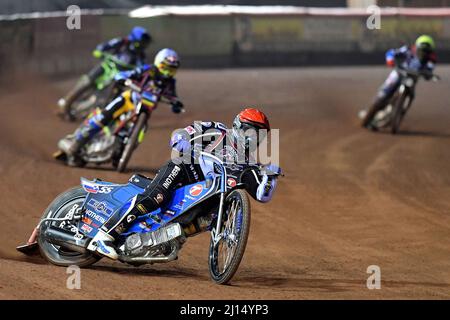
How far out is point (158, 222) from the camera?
8953mm

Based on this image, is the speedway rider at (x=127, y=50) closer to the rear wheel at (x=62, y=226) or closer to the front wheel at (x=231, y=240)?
the rear wheel at (x=62, y=226)

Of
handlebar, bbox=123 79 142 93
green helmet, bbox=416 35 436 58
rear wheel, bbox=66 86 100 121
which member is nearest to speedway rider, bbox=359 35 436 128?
green helmet, bbox=416 35 436 58

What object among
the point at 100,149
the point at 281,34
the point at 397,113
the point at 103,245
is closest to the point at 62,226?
the point at 103,245

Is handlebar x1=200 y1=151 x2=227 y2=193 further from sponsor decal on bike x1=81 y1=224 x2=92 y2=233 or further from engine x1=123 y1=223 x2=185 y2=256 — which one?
sponsor decal on bike x1=81 y1=224 x2=92 y2=233

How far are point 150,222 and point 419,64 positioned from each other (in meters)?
11.5

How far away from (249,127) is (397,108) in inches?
432

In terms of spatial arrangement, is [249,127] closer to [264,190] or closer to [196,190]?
[264,190]

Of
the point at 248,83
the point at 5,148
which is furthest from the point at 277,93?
the point at 5,148

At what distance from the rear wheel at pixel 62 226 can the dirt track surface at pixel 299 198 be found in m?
0.19

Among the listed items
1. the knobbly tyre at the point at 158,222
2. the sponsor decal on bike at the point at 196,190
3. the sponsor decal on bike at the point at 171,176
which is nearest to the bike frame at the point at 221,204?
the knobbly tyre at the point at 158,222

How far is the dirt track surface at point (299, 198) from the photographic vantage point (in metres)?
8.55

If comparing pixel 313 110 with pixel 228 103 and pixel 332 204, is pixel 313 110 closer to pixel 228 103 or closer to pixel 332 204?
pixel 228 103

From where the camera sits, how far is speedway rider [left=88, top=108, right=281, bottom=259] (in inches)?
343

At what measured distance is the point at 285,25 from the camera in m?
28.5
